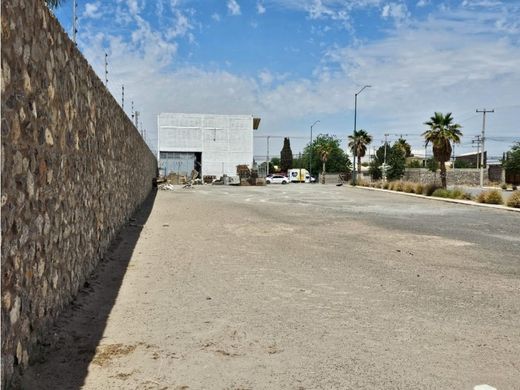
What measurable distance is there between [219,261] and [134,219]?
7389 millimetres

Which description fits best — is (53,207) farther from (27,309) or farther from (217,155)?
(217,155)

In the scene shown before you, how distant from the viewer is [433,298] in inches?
290

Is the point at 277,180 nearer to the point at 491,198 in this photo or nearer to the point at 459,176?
the point at 459,176

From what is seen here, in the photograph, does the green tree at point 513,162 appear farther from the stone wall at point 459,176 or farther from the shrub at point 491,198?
the shrub at point 491,198

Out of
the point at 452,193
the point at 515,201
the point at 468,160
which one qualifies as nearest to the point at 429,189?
the point at 452,193

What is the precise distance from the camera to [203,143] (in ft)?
275

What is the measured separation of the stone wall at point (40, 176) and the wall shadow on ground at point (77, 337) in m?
0.14

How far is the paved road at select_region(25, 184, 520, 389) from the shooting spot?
178 inches

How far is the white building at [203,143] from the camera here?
273 feet

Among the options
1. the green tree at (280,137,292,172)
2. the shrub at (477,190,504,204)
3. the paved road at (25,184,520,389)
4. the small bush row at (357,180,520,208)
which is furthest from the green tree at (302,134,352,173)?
the paved road at (25,184,520,389)

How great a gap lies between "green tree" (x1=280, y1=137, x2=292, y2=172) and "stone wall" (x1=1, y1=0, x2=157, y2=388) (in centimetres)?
11931

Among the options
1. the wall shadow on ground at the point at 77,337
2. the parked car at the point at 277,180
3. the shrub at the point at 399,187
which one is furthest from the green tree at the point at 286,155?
the wall shadow on ground at the point at 77,337

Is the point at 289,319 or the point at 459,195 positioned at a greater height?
the point at 459,195

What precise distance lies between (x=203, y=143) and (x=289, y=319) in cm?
7879
